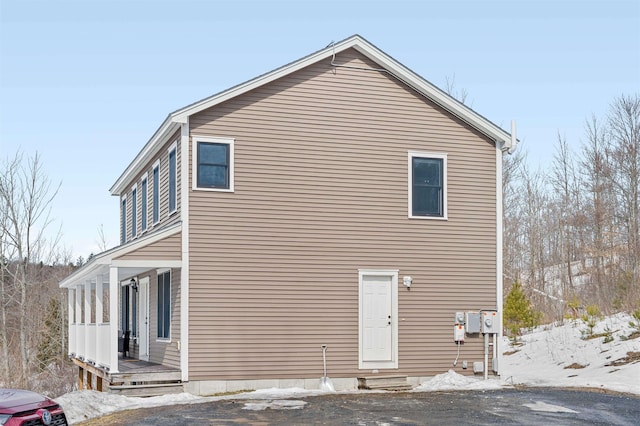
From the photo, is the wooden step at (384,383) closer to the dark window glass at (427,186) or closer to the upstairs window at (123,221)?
the dark window glass at (427,186)

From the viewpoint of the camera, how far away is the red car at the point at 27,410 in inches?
361

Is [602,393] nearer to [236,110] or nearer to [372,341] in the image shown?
[372,341]

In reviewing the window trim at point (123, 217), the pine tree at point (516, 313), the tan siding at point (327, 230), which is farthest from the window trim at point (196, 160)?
the pine tree at point (516, 313)

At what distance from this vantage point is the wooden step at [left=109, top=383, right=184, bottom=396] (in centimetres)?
1490

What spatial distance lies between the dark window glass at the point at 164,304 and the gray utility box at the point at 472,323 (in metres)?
6.87

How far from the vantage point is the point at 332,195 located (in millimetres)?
17406

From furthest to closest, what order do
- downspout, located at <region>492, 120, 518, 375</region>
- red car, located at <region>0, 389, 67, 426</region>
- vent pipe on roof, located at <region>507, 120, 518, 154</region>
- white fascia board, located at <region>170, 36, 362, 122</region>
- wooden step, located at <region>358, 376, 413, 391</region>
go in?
vent pipe on roof, located at <region>507, 120, 518, 154</region>
downspout, located at <region>492, 120, 518, 375</region>
wooden step, located at <region>358, 376, 413, 391</region>
white fascia board, located at <region>170, 36, 362, 122</region>
red car, located at <region>0, 389, 67, 426</region>

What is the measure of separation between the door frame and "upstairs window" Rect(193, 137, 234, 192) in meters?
3.68

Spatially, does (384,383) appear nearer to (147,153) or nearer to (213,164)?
(213,164)

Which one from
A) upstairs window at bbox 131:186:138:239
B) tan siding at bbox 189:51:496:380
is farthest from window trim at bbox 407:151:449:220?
upstairs window at bbox 131:186:138:239

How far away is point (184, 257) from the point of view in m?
16.0

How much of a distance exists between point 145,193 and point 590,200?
26.1m

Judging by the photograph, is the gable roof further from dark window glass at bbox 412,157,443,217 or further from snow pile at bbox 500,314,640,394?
snow pile at bbox 500,314,640,394

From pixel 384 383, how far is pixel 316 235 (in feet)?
11.7
